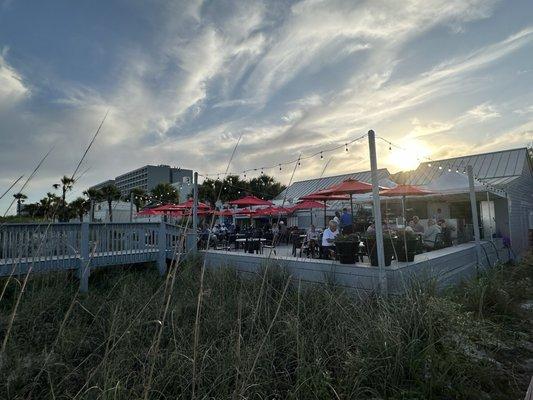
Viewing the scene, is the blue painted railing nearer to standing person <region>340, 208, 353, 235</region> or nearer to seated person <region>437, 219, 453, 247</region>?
standing person <region>340, 208, 353, 235</region>

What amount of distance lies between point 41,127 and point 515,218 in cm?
1624

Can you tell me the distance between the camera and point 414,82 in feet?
24.8

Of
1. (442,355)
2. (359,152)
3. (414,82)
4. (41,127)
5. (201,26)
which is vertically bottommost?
(442,355)

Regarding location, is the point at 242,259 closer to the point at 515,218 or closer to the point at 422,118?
the point at 422,118

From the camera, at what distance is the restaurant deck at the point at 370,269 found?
541cm

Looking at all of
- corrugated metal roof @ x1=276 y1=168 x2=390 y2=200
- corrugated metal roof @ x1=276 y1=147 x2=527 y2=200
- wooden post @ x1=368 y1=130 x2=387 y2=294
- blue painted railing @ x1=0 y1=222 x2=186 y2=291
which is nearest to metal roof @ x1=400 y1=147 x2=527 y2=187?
corrugated metal roof @ x1=276 y1=147 x2=527 y2=200

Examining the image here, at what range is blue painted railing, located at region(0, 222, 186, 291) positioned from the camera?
6617 mm

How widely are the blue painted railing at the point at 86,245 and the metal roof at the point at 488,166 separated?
11.3 meters

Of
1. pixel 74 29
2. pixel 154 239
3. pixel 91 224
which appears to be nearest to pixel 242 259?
pixel 154 239

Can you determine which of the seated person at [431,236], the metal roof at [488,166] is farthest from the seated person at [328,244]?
the metal roof at [488,166]

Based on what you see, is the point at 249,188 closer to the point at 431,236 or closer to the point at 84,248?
the point at 431,236

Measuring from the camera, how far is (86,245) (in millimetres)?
7375

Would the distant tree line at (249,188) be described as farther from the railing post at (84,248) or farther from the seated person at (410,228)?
the railing post at (84,248)

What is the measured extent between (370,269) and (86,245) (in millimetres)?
6006
